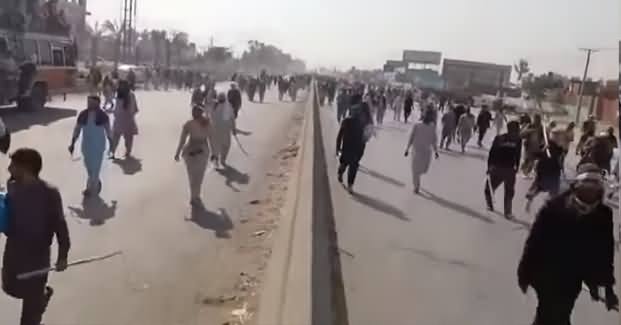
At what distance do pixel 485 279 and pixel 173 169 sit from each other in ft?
25.9

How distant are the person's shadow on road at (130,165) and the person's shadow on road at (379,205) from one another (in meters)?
3.75

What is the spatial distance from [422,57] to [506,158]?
396 feet

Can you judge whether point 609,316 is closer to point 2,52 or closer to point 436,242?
point 436,242

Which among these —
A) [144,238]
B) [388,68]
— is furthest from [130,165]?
[388,68]

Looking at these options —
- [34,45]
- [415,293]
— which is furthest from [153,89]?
[415,293]

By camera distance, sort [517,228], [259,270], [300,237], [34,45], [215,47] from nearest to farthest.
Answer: [300,237]
[259,270]
[517,228]
[34,45]
[215,47]

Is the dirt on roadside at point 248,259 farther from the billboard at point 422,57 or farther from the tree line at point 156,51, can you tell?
the billboard at point 422,57

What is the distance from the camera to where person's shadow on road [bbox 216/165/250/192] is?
1408 centimetres

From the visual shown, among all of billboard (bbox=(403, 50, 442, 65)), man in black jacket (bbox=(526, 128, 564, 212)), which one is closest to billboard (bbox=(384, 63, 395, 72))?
billboard (bbox=(403, 50, 442, 65))

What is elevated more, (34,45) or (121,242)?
(34,45)

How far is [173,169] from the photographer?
1499 cm

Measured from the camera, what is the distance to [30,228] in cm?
473

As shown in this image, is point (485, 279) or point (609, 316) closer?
point (609, 316)

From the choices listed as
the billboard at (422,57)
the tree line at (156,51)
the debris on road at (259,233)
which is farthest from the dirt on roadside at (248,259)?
the billboard at (422,57)
